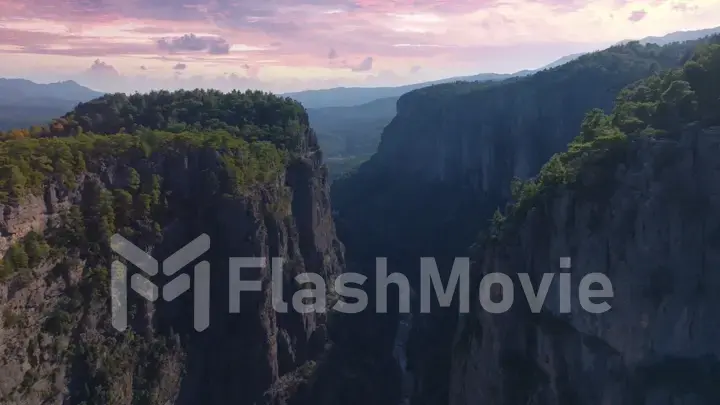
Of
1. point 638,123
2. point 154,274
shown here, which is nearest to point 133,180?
point 154,274

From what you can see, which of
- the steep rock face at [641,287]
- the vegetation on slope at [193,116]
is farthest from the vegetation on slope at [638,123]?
the vegetation on slope at [193,116]

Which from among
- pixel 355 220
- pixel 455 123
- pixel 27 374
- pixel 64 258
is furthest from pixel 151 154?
pixel 455 123

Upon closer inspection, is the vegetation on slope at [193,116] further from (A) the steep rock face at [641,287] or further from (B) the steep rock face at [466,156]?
(A) the steep rock face at [641,287]

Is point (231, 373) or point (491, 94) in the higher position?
point (491, 94)

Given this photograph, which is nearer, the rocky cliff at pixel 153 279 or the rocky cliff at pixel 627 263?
the rocky cliff at pixel 627 263

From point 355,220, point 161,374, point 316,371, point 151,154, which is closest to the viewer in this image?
point 161,374

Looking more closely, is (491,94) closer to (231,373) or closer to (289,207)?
(289,207)
